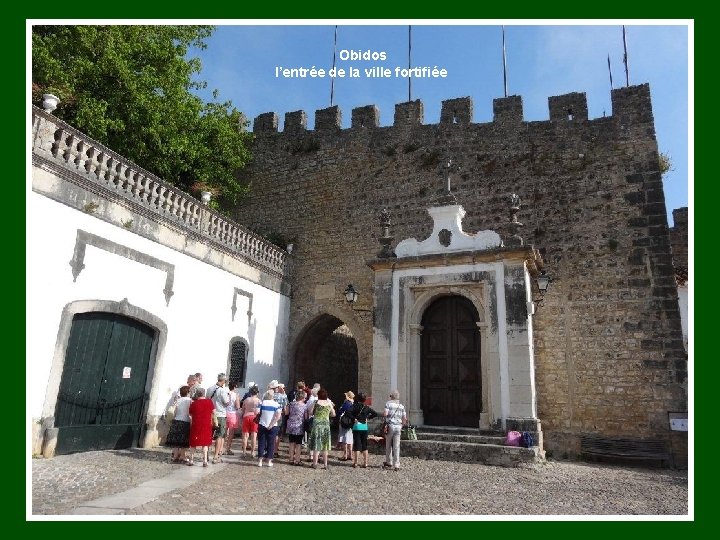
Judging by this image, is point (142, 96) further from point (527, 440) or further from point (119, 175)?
point (527, 440)

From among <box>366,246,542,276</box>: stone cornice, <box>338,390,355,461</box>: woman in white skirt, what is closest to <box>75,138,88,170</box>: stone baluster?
<box>338,390,355,461</box>: woman in white skirt

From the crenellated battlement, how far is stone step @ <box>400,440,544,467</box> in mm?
9094

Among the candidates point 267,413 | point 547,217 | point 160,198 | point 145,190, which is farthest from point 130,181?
point 547,217

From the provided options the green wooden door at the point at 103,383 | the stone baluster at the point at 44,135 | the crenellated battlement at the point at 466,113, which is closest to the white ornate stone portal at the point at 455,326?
the crenellated battlement at the point at 466,113

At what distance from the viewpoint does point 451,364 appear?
37.0 ft

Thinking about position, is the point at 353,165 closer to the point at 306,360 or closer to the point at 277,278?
the point at 277,278

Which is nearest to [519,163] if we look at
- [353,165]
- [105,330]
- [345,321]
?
[353,165]

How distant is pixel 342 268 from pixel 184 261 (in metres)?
5.29

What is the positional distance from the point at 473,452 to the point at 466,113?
9.91 metres

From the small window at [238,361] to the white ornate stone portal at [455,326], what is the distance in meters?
3.52

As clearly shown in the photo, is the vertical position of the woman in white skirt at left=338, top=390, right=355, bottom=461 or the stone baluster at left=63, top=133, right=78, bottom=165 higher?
the stone baluster at left=63, top=133, right=78, bottom=165

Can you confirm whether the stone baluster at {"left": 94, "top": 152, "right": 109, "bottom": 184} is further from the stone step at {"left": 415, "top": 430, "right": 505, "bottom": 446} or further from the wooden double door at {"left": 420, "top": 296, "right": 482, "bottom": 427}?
the stone step at {"left": 415, "top": 430, "right": 505, "bottom": 446}

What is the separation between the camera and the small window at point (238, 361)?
12.3 metres

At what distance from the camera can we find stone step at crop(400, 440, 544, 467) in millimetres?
8969
